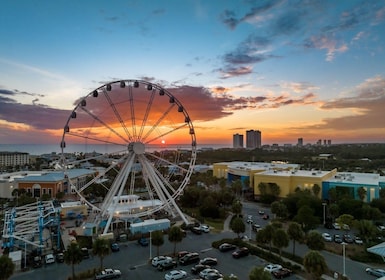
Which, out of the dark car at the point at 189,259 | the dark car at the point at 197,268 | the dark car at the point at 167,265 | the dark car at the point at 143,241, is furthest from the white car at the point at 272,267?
the dark car at the point at 143,241

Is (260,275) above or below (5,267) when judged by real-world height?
above

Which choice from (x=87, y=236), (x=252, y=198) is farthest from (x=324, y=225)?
(x=87, y=236)

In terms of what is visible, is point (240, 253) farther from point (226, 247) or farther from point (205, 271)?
Answer: point (205, 271)

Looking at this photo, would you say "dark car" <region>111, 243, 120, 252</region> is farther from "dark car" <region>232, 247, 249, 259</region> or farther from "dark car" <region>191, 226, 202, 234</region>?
"dark car" <region>232, 247, 249, 259</region>

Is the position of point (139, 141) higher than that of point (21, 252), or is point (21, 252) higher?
point (139, 141)

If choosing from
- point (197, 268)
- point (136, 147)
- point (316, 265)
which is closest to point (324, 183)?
point (136, 147)

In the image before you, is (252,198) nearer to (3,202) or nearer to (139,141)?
(139,141)
